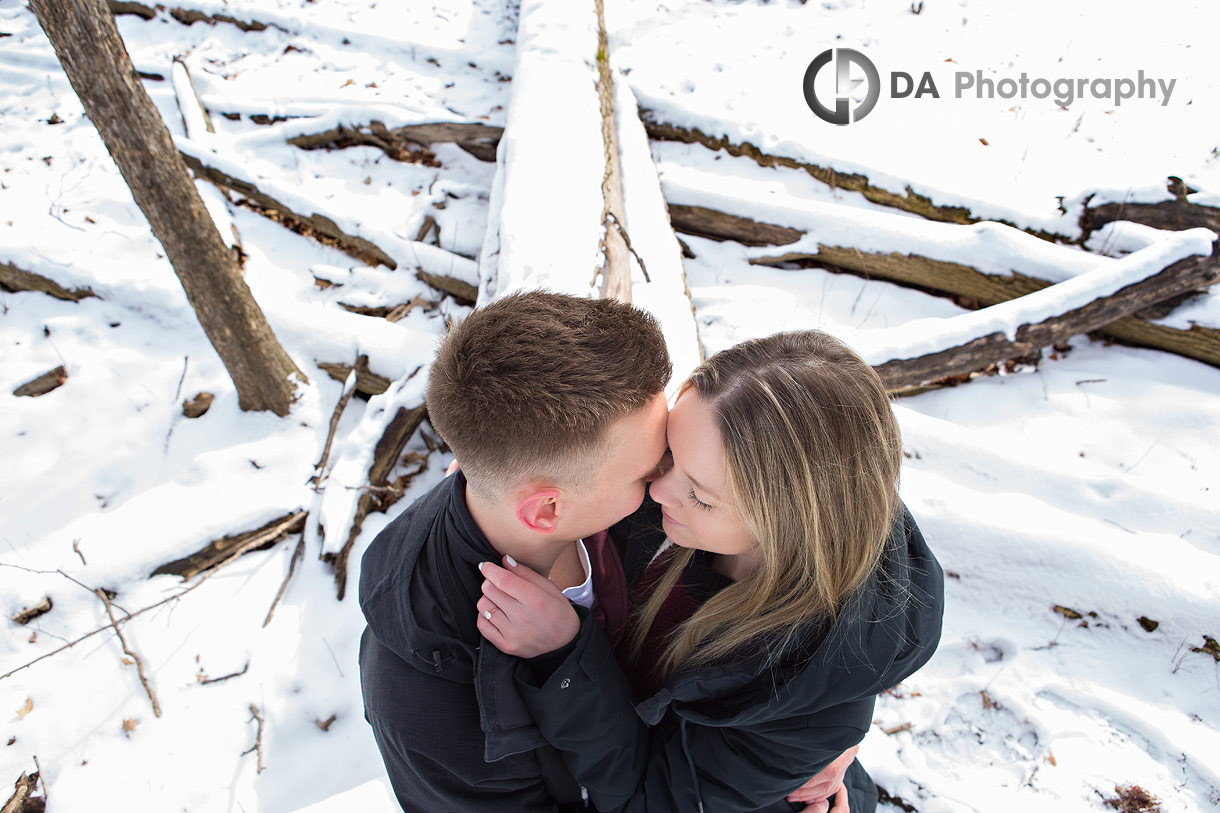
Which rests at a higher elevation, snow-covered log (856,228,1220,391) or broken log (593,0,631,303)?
broken log (593,0,631,303)

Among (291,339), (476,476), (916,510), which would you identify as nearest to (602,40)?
(291,339)

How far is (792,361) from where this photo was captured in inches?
56.7

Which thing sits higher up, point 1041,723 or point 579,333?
point 579,333

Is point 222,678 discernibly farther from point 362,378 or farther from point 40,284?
point 40,284

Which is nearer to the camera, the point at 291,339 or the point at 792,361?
the point at 792,361

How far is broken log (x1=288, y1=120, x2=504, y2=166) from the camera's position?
16.4 ft

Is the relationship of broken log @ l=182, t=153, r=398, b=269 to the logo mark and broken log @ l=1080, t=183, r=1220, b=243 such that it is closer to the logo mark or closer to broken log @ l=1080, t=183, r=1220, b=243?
the logo mark

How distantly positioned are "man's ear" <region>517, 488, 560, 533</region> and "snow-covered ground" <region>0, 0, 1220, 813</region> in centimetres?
145

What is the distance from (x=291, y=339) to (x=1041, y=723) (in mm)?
4053

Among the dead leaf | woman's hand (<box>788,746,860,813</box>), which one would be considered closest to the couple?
woman's hand (<box>788,746,860,813</box>)

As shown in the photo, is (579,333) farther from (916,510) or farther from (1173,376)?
(1173,376)

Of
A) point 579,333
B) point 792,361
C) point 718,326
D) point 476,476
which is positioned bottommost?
point 718,326

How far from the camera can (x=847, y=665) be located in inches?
55.8

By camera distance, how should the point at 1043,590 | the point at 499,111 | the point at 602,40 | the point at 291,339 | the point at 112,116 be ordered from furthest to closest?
1. the point at 499,111
2. the point at 602,40
3. the point at 291,339
4. the point at 1043,590
5. the point at 112,116
